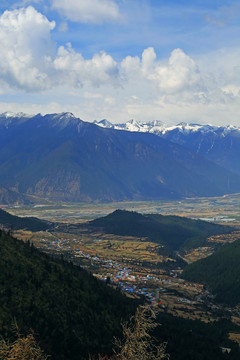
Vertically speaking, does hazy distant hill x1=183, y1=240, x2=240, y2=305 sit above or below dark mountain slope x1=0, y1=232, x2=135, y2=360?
below

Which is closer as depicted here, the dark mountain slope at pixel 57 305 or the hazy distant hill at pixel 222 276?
the dark mountain slope at pixel 57 305

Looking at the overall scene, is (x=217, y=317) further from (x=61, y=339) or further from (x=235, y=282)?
(x=61, y=339)

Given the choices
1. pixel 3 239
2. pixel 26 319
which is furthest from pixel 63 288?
pixel 3 239

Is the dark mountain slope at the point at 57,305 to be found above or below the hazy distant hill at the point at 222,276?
above

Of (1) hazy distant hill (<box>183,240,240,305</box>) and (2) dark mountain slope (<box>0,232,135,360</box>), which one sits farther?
(1) hazy distant hill (<box>183,240,240,305</box>)

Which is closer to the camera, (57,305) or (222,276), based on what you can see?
(57,305)
